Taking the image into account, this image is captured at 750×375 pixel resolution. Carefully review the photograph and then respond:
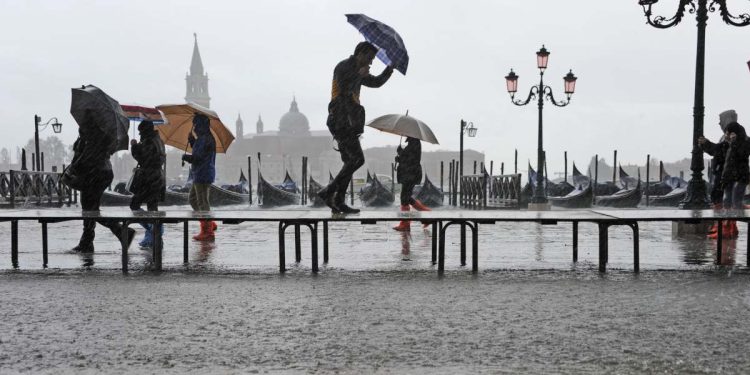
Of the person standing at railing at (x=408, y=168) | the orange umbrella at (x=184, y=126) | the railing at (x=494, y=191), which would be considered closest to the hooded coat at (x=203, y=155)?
the orange umbrella at (x=184, y=126)

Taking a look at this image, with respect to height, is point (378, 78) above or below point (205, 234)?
above

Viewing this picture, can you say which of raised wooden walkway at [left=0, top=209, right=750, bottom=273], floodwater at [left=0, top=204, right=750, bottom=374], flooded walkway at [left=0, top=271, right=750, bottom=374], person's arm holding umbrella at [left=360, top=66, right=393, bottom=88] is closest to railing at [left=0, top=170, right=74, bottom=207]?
floodwater at [left=0, top=204, right=750, bottom=374]

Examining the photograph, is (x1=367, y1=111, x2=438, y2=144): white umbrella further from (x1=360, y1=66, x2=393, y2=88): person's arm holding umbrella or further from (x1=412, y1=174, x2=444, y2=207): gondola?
(x1=412, y1=174, x2=444, y2=207): gondola

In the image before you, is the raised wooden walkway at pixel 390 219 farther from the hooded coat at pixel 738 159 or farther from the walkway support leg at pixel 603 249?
the hooded coat at pixel 738 159

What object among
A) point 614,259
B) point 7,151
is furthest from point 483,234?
point 7,151

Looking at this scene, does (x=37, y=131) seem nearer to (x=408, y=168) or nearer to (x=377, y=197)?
(x=377, y=197)

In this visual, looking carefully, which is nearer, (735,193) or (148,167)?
(148,167)

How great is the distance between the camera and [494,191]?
21.5m

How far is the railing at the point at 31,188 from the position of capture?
1981cm

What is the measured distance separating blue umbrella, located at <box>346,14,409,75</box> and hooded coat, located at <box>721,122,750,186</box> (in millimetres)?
5162

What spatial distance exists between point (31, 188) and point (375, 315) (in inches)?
745

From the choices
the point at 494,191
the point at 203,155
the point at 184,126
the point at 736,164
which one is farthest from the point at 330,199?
the point at 494,191

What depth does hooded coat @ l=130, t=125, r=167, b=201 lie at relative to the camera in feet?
28.5

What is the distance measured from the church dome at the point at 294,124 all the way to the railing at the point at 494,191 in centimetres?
11237
